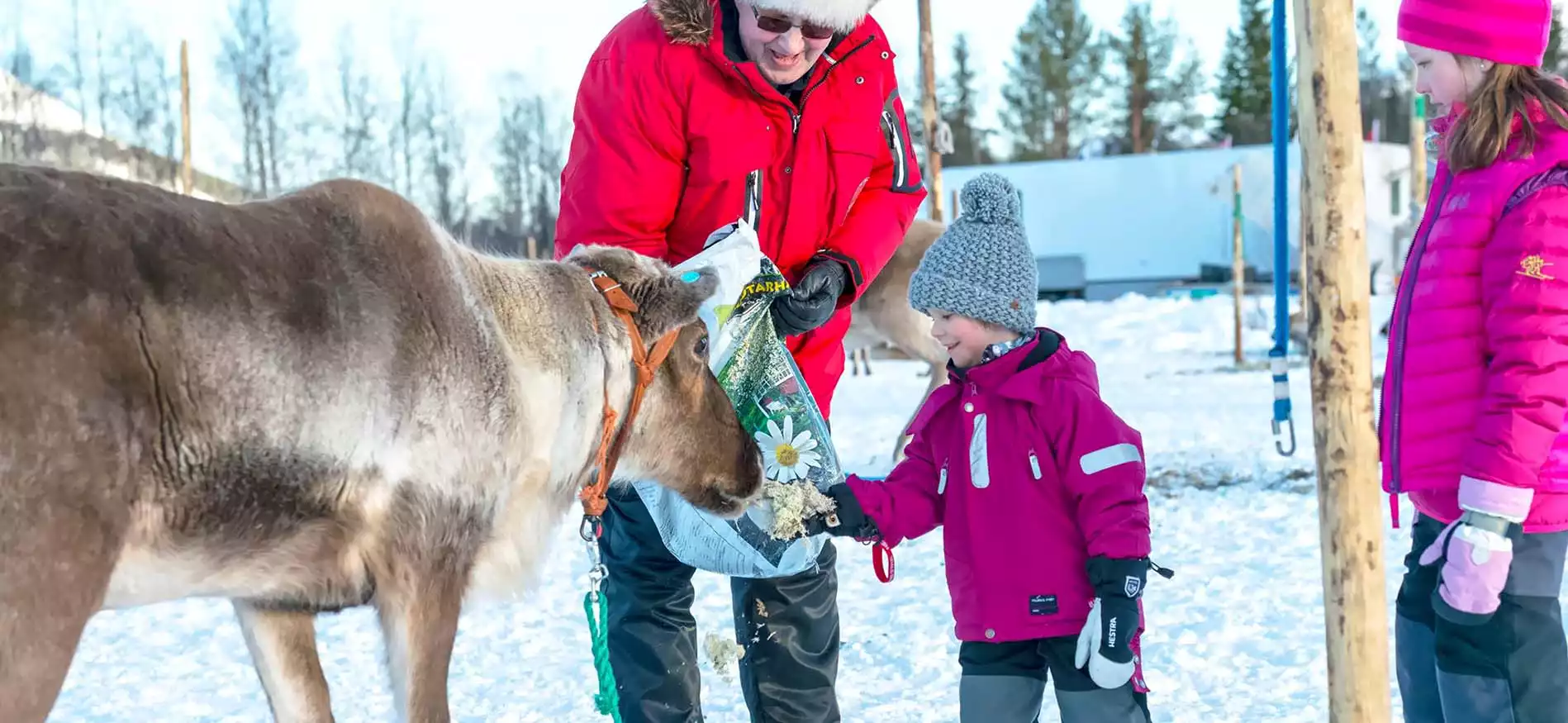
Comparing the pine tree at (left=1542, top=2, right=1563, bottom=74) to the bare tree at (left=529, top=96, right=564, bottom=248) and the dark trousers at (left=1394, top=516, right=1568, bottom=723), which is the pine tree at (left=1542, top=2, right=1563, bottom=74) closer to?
the dark trousers at (left=1394, top=516, right=1568, bottom=723)

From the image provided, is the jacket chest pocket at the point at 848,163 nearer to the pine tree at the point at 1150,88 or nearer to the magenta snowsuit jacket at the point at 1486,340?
the magenta snowsuit jacket at the point at 1486,340

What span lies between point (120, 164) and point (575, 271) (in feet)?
80.0

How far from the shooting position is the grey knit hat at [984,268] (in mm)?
2820

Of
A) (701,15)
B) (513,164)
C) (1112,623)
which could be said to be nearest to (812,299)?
(701,15)

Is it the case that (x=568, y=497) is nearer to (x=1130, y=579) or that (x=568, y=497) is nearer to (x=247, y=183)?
(x=1130, y=579)

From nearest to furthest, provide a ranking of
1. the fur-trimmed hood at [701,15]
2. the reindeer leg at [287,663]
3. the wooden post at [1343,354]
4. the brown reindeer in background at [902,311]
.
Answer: the wooden post at [1343,354], the reindeer leg at [287,663], the fur-trimmed hood at [701,15], the brown reindeer in background at [902,311]

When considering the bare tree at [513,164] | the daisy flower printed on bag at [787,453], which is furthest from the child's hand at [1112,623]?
the bare tree at [513,164]

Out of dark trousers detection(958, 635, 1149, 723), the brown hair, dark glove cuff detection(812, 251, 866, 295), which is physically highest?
the brown hair

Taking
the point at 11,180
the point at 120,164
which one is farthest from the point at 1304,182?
the point at 120,164

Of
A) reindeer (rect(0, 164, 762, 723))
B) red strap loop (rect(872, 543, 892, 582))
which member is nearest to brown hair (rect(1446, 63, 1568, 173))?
red strap loop (rect(872, 543, 892, 582))

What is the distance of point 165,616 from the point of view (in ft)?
17.5

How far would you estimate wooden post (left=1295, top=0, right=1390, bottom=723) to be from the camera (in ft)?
8.07

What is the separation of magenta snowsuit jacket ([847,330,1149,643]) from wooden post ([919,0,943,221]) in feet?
33.9

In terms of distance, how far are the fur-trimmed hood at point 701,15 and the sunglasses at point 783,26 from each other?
0.05 feet
